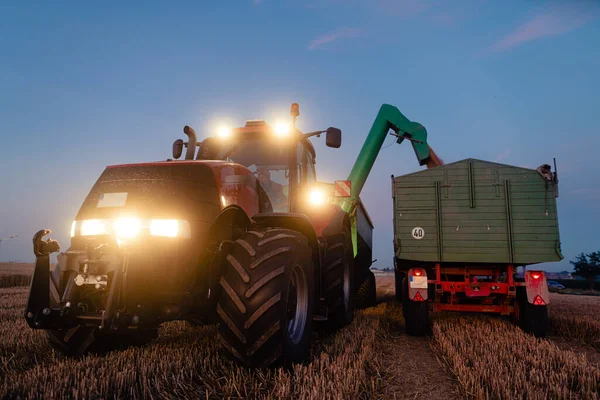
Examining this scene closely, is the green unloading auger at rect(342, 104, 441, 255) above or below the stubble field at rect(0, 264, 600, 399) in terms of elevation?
above

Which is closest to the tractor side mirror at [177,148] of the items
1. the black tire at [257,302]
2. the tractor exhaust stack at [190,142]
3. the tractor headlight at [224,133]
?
the tractor headlight at [224,133]

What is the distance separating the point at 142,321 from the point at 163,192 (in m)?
1.09

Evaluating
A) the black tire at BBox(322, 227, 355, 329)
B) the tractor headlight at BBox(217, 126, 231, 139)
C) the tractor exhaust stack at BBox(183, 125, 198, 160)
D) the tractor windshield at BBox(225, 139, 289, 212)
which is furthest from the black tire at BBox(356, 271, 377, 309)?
the tractor exhaust stack at BBox(183, 125, 198, 160)

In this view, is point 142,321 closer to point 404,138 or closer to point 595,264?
point 404,138

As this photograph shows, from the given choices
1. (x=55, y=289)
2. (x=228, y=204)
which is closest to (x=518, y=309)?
(x=228, y=204)

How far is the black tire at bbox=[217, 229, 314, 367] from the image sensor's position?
3.30m

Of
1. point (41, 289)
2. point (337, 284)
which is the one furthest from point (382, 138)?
point (41, 289)

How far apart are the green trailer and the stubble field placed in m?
1.21

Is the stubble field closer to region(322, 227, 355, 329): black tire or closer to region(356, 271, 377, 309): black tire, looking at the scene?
region(322, 227, 355, 329): black tire

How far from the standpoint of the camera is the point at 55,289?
11.2 ft

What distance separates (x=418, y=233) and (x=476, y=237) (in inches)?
36.3

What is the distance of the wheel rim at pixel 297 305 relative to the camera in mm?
4035

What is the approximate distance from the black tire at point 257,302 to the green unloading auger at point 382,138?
286 inches

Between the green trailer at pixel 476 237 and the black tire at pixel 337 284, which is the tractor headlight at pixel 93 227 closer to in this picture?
the black tire at pixel 337 284
